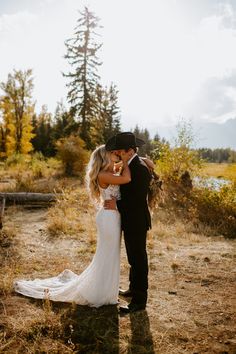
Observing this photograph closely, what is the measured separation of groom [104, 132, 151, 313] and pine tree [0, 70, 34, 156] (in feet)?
96.4

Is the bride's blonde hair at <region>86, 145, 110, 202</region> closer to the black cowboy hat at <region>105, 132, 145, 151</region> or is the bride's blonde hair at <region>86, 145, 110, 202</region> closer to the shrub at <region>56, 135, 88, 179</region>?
the black cowboy hat at <region>105, 132, 145, 151</region>

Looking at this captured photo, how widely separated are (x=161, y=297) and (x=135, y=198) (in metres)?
1.79

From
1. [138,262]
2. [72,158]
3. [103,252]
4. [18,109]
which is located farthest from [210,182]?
[18,109]

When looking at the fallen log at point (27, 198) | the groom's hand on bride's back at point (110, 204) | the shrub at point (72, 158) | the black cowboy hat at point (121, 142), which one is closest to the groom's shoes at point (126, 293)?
the groom's hand on bride's back at point (110, 204)

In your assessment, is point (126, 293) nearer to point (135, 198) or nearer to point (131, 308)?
point (131, 308)

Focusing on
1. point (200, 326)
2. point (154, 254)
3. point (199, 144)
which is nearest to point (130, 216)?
point (200, 326)

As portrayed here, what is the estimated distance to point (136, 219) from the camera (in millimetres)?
5000

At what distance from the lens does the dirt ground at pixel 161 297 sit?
4.18 meters

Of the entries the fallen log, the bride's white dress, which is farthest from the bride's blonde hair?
the fallen log

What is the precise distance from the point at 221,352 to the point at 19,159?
65.4 ft

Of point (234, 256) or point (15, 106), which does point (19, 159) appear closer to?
point (15, 106)

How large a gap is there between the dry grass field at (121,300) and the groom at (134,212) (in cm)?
32

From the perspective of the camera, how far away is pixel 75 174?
20.2 meters

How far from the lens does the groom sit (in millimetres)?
4965
